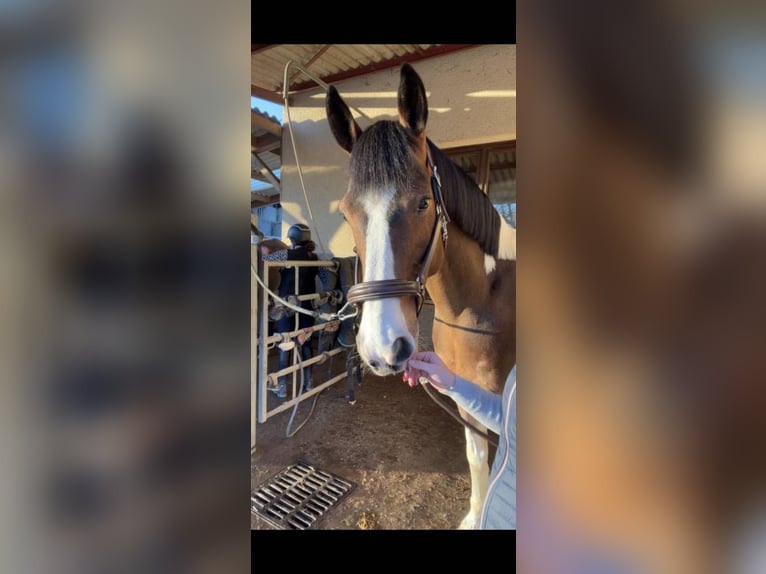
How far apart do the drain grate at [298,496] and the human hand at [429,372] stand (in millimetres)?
307

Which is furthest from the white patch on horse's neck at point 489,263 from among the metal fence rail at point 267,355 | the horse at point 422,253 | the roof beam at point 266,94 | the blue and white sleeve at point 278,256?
the roof beam at point 266,94

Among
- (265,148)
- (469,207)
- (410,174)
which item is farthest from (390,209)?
(265,148)

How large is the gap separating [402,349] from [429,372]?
92 millimetres

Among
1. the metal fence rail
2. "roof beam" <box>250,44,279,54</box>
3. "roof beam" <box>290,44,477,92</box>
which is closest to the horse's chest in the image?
the metal fence rail

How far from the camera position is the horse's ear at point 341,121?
0.57m

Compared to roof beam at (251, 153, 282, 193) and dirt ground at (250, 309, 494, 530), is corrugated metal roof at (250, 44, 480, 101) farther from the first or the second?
dirt ground at (250, 309, 494, 530)

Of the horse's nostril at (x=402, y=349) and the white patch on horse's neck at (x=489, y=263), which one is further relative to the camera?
the white patch on horse's neck at (x=489, y=263)

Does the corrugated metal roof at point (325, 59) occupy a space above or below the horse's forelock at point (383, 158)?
above

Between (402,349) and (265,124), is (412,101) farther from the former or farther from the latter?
(402,349)

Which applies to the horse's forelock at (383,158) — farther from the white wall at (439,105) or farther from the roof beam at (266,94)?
the roof beam at (266,94)

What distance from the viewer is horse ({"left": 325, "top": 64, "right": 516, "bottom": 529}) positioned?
0.52m

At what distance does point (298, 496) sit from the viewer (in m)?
0.62

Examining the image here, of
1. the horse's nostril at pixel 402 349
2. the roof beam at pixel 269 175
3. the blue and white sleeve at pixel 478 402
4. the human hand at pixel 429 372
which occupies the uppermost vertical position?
the roof beam at pixel 269 175
